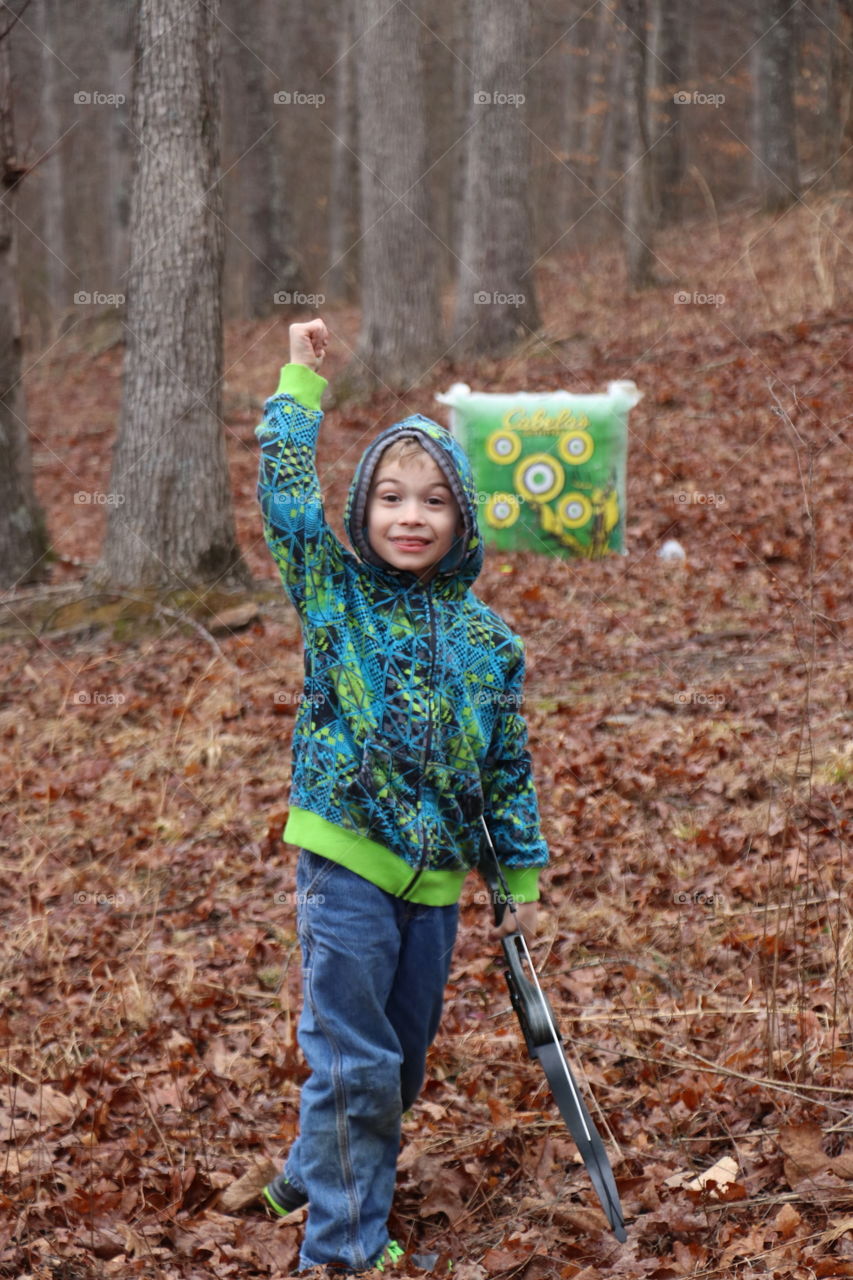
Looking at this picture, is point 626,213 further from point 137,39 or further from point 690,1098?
point 690,1098

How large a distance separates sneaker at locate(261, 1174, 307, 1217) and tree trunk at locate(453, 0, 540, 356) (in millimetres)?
11271

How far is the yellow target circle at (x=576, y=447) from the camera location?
7949 millimetres

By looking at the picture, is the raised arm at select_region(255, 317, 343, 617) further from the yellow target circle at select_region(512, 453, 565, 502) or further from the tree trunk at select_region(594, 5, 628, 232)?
the tree trunk at select_region(594, 5, 628, 232)

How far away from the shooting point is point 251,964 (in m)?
4.42

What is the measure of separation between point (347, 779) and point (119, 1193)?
4.51 feet

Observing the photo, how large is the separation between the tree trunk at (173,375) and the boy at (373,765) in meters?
4.59

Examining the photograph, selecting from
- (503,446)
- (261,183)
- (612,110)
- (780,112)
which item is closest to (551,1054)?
(503,446)

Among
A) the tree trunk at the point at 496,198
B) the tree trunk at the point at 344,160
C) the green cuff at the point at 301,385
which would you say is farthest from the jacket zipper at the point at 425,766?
the tree trunk at the point at 344,160

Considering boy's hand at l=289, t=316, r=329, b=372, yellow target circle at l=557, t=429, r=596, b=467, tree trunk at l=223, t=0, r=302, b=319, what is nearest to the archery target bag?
yellow target circle at l=557, t=429, r=596, b=467

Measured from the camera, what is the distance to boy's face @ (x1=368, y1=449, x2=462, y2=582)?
2.66 m

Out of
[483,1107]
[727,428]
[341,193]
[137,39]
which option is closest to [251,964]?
[483,1107]

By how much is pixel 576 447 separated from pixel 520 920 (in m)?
5.56

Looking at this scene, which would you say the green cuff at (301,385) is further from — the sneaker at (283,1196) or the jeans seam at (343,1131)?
the sneaker at (283,1196)

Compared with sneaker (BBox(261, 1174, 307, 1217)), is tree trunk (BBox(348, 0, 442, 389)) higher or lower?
higher
